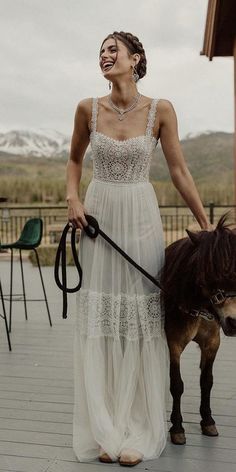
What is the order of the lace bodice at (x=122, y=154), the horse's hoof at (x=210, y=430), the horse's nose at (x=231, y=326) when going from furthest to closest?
the horse's hoof at (x=210, y=430)
the lace bodice at (x=122, y=154)
the horse's nose at (x=231, y=326)

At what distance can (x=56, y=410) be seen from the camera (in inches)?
111

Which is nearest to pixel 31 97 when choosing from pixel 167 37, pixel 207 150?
pixel 167 37

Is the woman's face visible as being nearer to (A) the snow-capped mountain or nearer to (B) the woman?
(B) the woman

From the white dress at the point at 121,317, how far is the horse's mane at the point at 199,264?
0.40 ft

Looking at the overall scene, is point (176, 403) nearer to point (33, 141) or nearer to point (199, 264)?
point (199, 264)

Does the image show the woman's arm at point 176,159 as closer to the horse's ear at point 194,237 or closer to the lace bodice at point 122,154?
the lace bodice at point 122,154

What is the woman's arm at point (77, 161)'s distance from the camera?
226 cm

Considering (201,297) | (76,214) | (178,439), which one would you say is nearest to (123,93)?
(76,214)

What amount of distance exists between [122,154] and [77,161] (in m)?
0.27

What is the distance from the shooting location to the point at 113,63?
223cm

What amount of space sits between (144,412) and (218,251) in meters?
0.71

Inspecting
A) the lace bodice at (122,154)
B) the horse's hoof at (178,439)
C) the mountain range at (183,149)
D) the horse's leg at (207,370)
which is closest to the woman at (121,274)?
the lace bodice at (122,154)

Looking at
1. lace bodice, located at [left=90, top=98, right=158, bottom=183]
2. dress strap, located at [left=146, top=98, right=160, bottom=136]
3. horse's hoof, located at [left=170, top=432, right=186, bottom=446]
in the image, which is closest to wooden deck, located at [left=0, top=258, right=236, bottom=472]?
horse's hoof, located at [left=170, top=432, right=186, bottom=446]

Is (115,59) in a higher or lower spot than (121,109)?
higher
